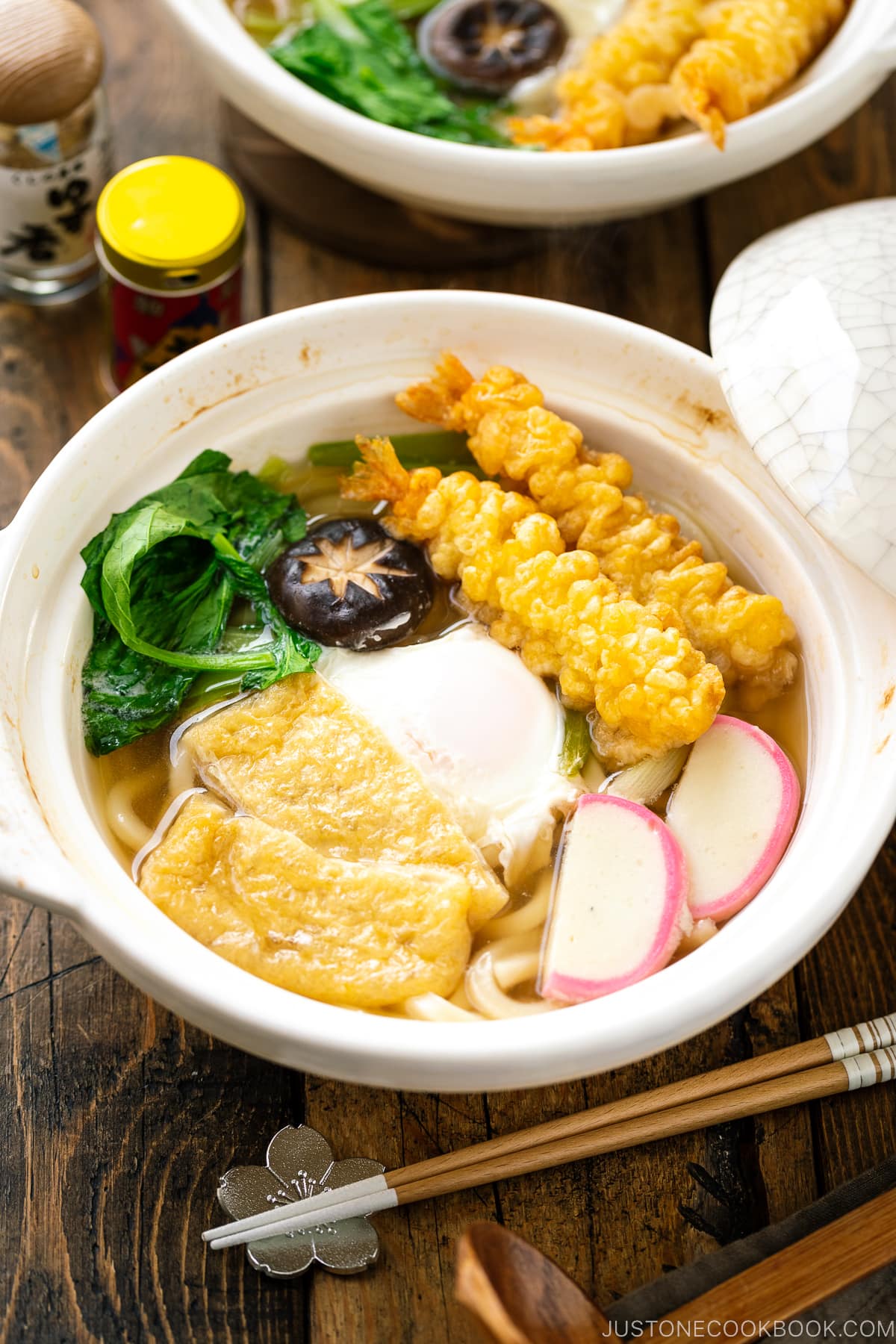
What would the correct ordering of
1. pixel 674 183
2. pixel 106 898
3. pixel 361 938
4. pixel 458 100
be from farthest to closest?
pixel 458 100 < pixel 674 183 < pixel 361 938 < pixel 106 898

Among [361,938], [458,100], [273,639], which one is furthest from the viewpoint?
[458,100]

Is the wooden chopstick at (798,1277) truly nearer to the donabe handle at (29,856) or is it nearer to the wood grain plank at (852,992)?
the wood grain plank at (852,992)

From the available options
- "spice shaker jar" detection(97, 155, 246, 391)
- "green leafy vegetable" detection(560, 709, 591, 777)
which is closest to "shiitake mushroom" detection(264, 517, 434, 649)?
"green leafy vegetable" detection(560, 709, 591, 777)

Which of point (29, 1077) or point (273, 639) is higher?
point (273, 639)

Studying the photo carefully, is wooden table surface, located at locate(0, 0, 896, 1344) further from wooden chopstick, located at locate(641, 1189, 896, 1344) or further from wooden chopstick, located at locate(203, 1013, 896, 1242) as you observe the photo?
wooden chopstick, located at locate(641, 1189, 896, 1344)

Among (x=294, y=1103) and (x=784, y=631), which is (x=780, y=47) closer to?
(x=784, y=631)

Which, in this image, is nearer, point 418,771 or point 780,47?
point 418,771

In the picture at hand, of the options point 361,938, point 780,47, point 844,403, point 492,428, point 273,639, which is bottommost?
point 361,938

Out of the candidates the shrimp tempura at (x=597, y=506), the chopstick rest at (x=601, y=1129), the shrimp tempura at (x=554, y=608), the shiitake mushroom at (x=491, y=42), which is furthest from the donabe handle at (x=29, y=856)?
the shiitake mushroom at (x=491, y=42)

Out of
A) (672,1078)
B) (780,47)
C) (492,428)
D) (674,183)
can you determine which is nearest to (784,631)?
(492,428)
